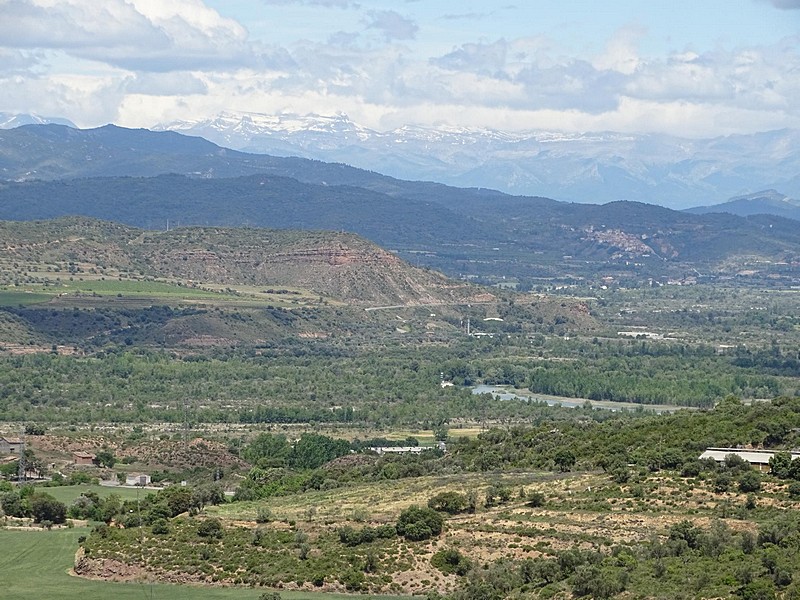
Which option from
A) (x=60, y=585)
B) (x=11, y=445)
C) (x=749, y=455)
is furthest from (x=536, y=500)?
(x=11, y=445)

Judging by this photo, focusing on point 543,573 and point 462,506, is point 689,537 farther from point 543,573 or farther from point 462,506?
point 462,506

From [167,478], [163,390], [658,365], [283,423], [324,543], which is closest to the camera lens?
[324,543]

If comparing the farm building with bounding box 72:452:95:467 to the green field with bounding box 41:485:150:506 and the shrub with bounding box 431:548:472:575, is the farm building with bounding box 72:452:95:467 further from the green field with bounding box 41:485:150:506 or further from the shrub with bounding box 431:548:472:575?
the shrub with bounding box 431:548:472:575

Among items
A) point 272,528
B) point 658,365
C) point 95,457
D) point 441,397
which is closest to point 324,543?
point 272,528

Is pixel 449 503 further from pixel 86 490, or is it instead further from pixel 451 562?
pixel 86 490

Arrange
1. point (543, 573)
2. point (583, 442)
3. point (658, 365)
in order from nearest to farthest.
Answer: point (543, 573), point (583, 442), point (658, 365)

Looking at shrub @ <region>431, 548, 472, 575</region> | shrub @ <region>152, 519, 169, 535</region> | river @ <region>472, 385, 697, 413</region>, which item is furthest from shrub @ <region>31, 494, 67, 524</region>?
river @ <region>472, 385, 697, 413</region>

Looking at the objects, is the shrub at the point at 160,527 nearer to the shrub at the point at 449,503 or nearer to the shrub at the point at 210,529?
the shrub at the point at 210,529
